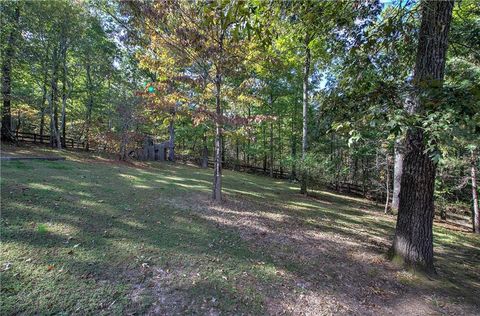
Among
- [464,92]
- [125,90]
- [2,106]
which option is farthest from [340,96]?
[2,106]

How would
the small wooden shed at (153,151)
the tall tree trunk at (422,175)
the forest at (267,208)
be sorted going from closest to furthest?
the forest at (267,208)
the tall tree trunk at (422,175)
the small wooden shed at (153,151)

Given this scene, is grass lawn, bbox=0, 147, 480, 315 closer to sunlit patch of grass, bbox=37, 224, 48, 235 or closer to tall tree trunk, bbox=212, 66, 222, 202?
sunlit patch of grass, bbox=37, 224, 48, 235

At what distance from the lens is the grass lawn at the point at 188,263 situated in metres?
2.57

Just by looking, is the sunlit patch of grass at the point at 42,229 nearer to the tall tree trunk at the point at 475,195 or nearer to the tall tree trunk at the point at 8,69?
the tall tree trunk at the point at 475,195

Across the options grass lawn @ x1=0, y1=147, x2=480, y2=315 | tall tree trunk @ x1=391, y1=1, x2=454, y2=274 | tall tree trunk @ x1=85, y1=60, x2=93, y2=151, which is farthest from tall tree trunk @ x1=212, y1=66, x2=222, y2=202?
tall tree trunk @ x1=85, y1=60, x2=93, y2=151

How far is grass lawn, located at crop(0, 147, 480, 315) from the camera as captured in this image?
257 cm

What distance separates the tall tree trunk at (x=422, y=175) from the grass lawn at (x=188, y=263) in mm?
400

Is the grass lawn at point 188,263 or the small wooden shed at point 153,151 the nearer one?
the grass lawn at point 188,263

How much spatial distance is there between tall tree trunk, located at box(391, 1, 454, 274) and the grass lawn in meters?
0.40

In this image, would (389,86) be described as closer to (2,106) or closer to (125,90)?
(125,90)

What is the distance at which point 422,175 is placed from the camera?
3631mm

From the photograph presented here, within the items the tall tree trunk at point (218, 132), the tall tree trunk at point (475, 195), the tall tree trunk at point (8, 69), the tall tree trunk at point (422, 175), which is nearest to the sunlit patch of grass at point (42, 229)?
the tall tree trunk at point (218, 132)

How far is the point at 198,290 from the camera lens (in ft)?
9.30

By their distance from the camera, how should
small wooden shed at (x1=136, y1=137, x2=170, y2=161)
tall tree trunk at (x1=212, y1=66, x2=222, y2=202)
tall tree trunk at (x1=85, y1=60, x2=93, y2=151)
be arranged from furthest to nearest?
small wooden shed at (x1=136, y1=137, x2=170, y2=161)
tall tree trunk at (x1=85, y1=60, x2=93, y2=151)
tall tree trunk at (x1=212, y1=66, x2=222, y2=202)
